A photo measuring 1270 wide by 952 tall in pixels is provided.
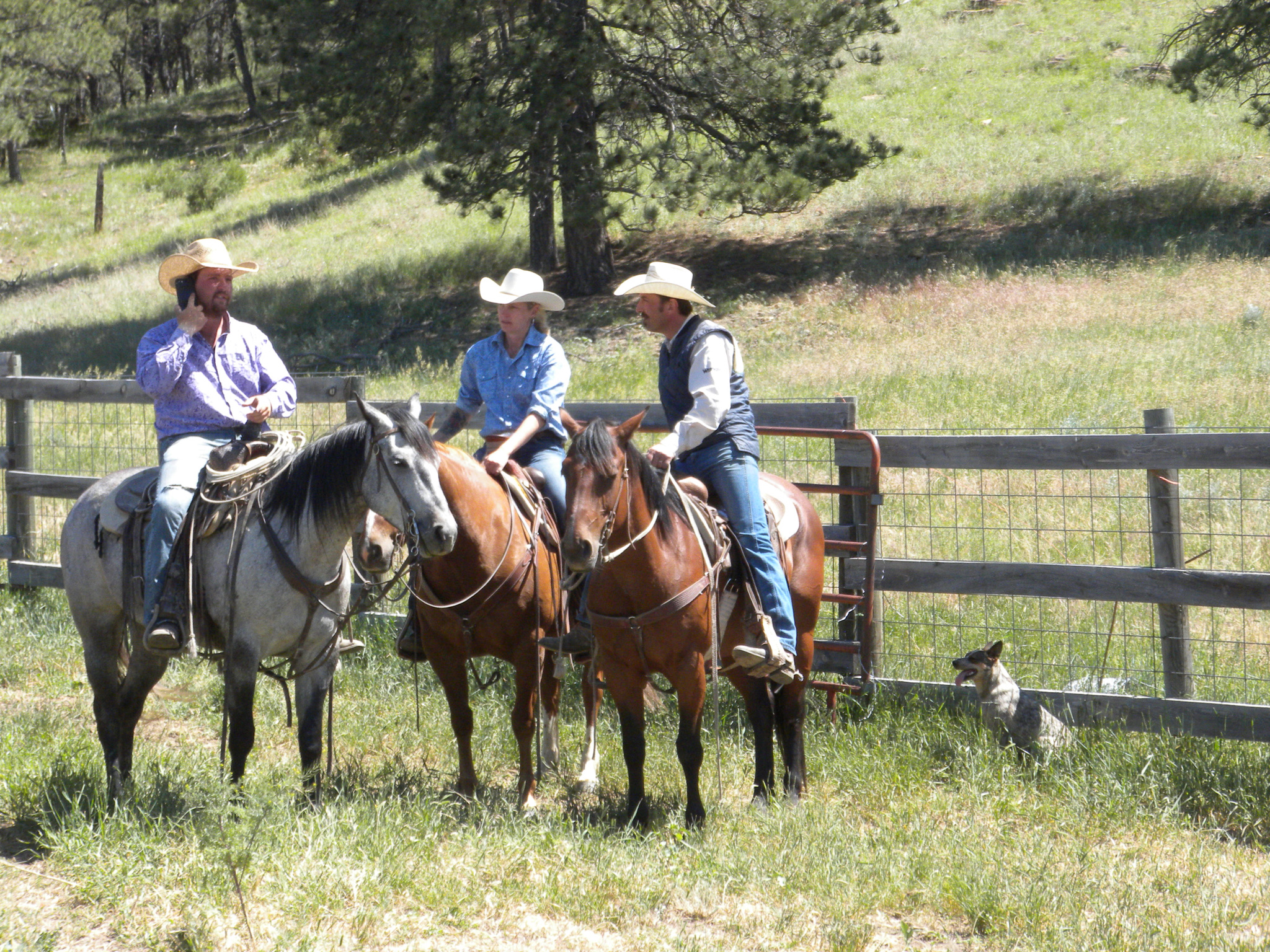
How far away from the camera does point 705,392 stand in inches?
201

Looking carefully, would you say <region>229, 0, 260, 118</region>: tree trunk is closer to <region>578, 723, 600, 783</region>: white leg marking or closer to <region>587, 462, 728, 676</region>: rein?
<region>578, 723, 600, 783</region>: white leg marking

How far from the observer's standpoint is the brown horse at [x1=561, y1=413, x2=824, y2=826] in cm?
461

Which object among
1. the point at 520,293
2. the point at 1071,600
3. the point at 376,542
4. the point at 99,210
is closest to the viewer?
the point at 376,542

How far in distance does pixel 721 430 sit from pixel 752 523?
49cm

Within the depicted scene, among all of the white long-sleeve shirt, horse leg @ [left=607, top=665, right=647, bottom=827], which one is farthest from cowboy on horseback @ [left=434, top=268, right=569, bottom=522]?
horse leg @ [left=607, top=665, right=647, bottom=827]

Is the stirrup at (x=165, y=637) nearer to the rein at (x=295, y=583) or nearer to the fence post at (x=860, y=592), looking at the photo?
the rein at (x=295, y=583)

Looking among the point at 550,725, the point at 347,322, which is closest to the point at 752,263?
the point at 347,322

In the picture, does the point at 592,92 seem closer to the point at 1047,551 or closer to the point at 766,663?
the point at 1047,551

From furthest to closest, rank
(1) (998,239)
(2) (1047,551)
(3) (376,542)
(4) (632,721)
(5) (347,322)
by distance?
(5) (347,322), (1) (998,239), (2) (1047,551), (4) (632,721), (3) (376,542)

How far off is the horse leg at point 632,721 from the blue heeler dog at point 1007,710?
200 centimetres

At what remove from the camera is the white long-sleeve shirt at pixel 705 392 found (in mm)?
5082

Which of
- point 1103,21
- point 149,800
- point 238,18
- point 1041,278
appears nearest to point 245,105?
point 238,18

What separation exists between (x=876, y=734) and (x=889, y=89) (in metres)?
30.1

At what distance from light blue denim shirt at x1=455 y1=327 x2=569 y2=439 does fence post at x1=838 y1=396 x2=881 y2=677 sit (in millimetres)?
1768
